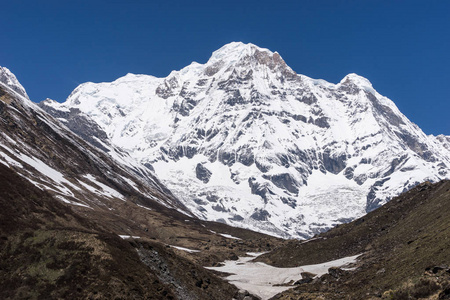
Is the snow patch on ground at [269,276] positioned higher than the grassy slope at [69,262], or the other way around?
the snow patch on ground at [269,276]

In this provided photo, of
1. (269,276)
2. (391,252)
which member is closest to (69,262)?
(391,252)

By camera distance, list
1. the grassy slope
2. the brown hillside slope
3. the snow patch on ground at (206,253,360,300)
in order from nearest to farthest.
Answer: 1. the brown hillside slope
2. the grassy slope
3. the snow patch on ground at (206,253,360,300)

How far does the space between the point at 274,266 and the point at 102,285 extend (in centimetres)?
6555

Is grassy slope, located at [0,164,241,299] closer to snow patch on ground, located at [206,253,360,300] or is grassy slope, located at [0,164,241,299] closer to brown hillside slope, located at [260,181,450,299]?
snow patch on ground, located at [206,253,360,300]

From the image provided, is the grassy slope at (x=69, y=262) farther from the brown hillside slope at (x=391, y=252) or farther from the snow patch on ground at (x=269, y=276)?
Result: the brown hillside slope at (x=391, y=252)

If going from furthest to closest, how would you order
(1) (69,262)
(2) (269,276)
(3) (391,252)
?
(2) (269,276)
(3) (391,252)
(1) (69,262)

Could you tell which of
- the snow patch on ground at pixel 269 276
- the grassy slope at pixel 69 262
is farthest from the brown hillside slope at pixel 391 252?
→ the grassy slope at pixel 69 262

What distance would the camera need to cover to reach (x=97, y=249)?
52.7 m

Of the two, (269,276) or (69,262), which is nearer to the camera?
(69,262)

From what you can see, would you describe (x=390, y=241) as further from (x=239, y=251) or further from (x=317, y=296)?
(x=239, y=251)

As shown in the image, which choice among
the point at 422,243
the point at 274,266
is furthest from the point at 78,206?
the point at 422,243

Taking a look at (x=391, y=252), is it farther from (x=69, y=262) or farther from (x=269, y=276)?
(x=69, y=262)

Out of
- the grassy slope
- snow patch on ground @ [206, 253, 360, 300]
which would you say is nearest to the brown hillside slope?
snow patch on ground @ [206, 253, 360, 300]

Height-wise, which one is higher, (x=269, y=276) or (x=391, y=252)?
(x=391, y=252)
